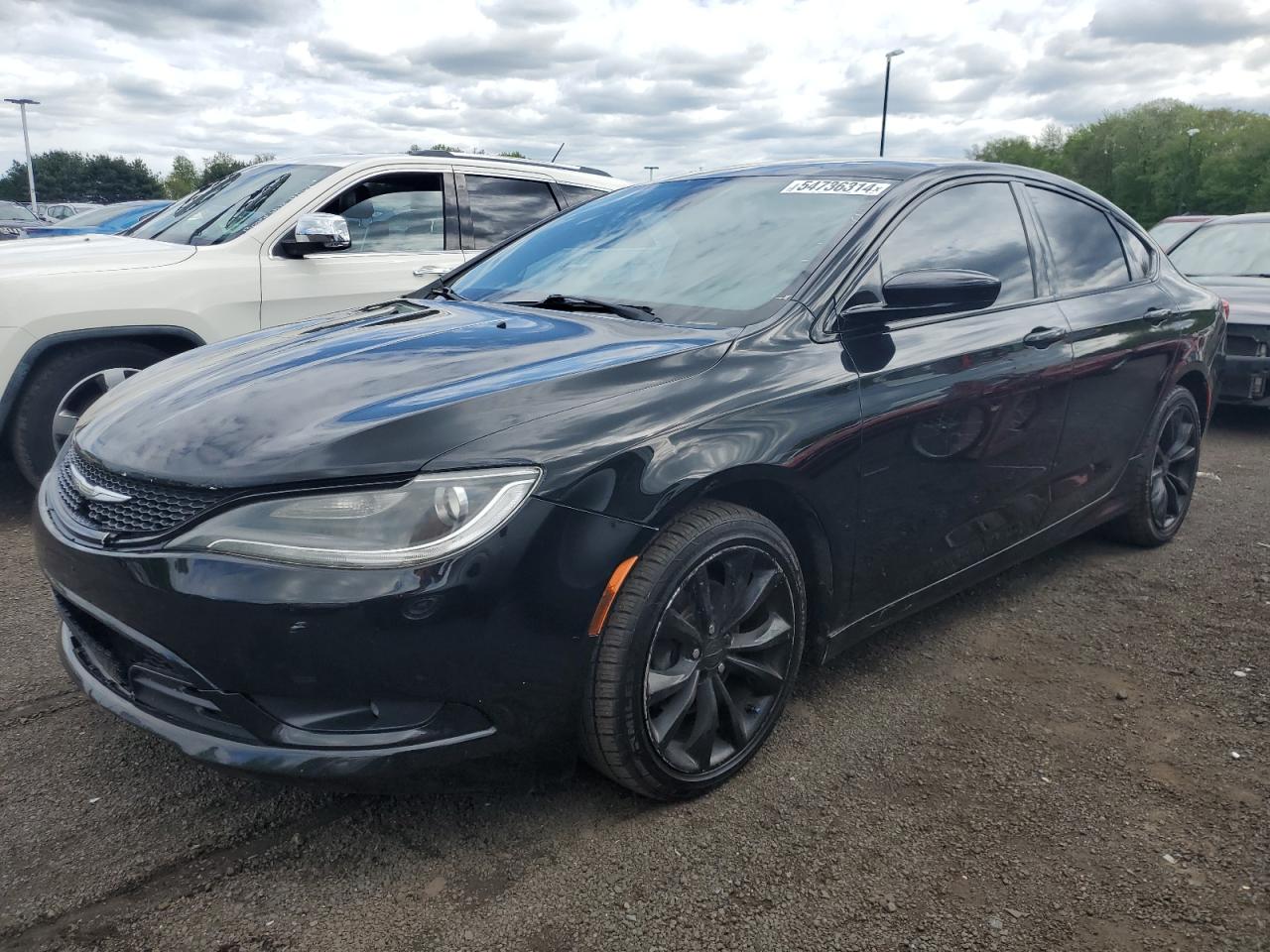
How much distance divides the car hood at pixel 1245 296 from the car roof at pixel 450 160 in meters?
4.36

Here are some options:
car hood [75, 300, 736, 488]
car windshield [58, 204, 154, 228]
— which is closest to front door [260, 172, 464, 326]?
car hood [75, 300, 736, 488]

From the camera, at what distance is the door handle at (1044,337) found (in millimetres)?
3348

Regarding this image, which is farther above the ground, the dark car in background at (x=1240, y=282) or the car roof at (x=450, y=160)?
the car roof at (x=450, y=160)

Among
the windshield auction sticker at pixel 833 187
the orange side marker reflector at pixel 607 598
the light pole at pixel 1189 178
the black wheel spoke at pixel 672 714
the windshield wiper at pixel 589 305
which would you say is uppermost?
the light pole at pixel 1189 178

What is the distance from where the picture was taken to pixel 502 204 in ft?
19.8

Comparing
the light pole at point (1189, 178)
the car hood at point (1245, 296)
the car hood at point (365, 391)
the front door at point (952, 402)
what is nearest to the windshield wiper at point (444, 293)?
the car hood at point (365, 391)

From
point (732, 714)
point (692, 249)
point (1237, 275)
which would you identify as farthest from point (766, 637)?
point (1237, 275)

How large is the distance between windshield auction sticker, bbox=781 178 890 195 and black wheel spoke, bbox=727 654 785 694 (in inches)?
58.8

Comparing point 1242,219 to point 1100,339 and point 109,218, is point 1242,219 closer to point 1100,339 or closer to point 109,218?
point 1100,339

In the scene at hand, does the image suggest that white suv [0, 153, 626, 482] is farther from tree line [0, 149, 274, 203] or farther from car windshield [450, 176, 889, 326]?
tree line [0, 149, 274, 203]

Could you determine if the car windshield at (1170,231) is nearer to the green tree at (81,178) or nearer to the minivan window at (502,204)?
the minivan window at (502,204)

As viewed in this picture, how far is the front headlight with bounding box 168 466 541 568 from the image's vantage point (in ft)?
6.40

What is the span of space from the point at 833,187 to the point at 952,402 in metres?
0.78

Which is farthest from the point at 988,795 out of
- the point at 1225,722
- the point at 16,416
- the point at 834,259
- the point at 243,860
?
the point at 16,416
